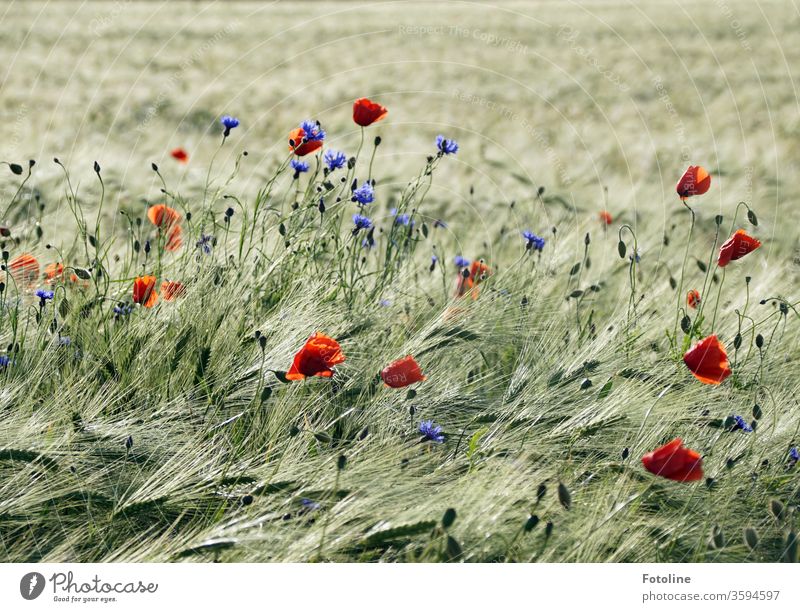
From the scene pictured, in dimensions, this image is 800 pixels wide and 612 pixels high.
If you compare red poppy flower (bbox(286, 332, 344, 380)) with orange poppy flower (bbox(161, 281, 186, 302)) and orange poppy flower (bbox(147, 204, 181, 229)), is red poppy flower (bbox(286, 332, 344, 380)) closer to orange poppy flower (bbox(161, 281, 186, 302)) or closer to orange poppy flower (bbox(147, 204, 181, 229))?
orange poppy flower (bbox(161, 281, 186, 302))

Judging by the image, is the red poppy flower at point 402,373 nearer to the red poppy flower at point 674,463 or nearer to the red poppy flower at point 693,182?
the red poppy flower at point 674,463

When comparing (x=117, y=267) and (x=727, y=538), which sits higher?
(x=117, y=267)

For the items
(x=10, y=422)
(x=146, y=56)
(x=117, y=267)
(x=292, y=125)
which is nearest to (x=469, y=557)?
(x=10, y=422)

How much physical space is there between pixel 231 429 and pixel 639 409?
29.4 inches

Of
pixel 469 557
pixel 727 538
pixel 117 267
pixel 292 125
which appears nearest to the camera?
pixel 469 557

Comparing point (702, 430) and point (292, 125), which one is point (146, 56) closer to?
point (292, 125)

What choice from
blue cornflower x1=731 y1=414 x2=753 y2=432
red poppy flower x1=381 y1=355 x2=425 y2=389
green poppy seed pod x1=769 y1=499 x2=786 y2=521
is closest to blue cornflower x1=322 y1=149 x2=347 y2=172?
red poppy flower x1=381 y1=355 x2=425 y2=389

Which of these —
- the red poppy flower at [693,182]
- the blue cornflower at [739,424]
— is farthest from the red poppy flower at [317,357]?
the red poppy flower at [693,182]

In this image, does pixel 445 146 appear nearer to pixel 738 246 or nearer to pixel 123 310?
pixel 738 246

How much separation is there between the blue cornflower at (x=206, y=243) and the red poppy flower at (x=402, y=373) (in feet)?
2.17

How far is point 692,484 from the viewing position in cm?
151
